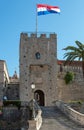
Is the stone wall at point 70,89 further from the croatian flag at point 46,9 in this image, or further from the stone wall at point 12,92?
the croatian flag at point 46,9

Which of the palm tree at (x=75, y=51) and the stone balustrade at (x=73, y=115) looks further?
the palm tree at (x=75, y=51)

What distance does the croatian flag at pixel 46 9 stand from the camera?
188ft

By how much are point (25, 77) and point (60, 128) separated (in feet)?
86.7

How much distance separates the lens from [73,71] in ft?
216

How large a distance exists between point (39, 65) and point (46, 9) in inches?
323

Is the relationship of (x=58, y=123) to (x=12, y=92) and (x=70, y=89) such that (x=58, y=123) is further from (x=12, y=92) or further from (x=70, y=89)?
(x=70, y=89)

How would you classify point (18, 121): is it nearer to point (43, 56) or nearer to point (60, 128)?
point (60, 128)

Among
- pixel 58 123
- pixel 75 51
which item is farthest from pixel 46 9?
pixel 58 123

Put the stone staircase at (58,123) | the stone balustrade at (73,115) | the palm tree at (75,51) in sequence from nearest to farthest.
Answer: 1. the stone staircase at (58,123)
2. the stone balustrade at (73,115)
3. the palm tree at (75,51)

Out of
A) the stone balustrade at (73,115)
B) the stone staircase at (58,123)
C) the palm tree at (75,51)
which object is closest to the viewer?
the stone staircase at (58,123)

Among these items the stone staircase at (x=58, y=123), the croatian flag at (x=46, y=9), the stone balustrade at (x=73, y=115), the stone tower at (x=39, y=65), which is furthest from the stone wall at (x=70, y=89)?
the stone staircase at (x=58, y=123)

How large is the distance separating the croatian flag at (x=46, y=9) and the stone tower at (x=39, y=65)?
354 centimetres

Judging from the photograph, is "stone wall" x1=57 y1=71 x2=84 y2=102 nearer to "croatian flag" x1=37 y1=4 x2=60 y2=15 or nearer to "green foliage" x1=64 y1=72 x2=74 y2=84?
"green foliage" x1=64 y1=72 x2=74 y2=84

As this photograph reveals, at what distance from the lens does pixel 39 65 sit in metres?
58.3
